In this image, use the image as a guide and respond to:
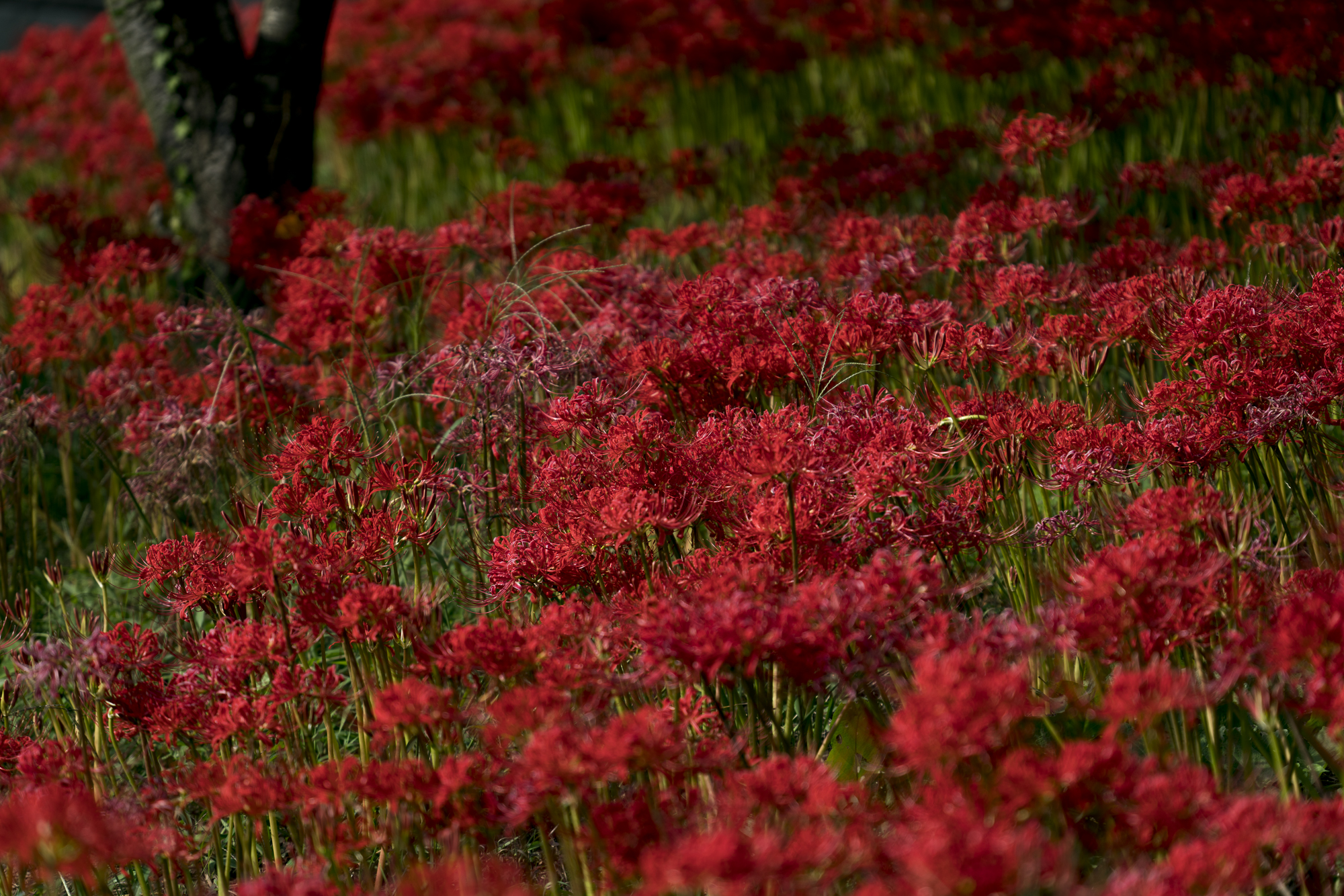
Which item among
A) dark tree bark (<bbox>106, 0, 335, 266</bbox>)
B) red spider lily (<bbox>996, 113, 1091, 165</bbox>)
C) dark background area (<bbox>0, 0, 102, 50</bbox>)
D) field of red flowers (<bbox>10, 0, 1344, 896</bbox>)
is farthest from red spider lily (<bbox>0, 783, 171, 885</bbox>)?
dark background area (<bbox>0, 0, 102, 50</bbox>)

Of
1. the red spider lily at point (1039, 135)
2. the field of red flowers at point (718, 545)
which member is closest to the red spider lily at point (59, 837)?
the field of red flowers at point (718, 545)

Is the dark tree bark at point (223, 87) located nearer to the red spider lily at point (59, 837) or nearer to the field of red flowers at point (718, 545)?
the field of red flowers at point (718, 545)

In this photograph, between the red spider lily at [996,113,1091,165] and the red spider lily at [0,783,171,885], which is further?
the red spider lily at [996,113,1091,165]

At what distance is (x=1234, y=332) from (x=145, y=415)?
7.80ft

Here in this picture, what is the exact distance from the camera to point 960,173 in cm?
531

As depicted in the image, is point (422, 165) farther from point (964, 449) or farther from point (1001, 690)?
point (1001, 690)

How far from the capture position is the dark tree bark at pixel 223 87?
17.3 feet

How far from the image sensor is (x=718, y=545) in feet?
7.75

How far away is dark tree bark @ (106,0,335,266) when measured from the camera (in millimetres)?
5266

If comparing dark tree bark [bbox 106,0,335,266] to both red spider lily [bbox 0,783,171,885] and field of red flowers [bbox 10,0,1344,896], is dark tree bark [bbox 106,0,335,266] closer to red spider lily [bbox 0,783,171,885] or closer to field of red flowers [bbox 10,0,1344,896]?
field of red flowers [bbox 10,0,1344,896]

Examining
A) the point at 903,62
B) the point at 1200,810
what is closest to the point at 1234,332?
the point at 1200,810

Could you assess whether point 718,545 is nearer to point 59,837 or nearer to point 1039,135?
point 59,837

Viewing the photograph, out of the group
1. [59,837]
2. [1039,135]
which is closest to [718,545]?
[59,837]

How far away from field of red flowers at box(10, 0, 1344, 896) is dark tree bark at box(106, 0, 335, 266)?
19.6 inches
